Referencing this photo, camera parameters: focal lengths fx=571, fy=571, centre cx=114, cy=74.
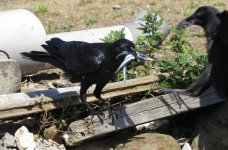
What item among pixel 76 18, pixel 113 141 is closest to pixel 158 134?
pixel 113 141

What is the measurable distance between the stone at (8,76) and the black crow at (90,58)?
1.89 ft

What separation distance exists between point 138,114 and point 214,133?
972mm

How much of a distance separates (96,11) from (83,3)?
2.66 ft

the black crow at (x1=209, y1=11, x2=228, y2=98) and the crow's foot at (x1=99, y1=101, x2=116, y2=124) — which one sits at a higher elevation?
the black crow at (x1=209, y1=11, x2=228, y2=98)

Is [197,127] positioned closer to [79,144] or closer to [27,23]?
[79,144]

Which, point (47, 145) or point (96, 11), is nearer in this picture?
point (47, 145)

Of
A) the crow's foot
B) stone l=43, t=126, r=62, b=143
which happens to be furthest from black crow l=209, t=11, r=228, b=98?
stone l=43, t=126, r=62, b=143

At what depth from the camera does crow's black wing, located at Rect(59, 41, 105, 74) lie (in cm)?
567

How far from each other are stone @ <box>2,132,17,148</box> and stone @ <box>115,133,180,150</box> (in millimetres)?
1115

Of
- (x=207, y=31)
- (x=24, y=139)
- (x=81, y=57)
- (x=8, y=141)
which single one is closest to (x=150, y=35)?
(x=207, y=31)

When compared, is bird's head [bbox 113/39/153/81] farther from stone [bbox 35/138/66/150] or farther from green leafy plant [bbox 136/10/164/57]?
green leafy plant [bbox 136/10/164/57]

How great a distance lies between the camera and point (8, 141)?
6129 millimetres

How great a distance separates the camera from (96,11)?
11.6m

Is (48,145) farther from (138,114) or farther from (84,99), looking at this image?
(138,114)
